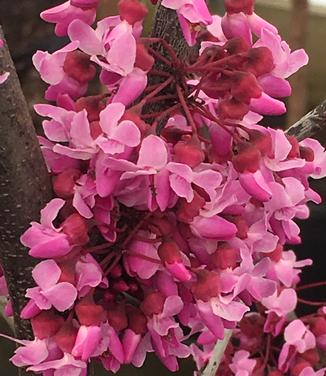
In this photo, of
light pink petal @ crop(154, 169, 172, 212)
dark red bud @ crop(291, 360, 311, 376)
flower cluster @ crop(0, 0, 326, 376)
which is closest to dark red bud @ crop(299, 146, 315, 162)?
flower cluster @ crop(0, 0, 326, 376)

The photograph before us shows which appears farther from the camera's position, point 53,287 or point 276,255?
point 276,255

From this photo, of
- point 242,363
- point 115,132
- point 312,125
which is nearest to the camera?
point 115,132

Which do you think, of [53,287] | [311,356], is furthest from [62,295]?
[311,356]

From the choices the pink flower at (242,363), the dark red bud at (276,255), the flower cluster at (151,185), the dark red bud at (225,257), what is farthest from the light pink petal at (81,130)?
the pink flower at (242,363)

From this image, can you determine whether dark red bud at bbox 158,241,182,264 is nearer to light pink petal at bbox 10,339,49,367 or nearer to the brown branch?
light pink petal at bbox 10,339,49,367

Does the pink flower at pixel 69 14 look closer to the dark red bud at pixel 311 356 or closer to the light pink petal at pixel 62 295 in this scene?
the light pink petal at pixel 62 295

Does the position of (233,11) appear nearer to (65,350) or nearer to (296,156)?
(296,156)

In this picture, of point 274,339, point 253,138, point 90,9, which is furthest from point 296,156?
point 274,339

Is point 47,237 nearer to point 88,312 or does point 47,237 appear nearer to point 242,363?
point 88,312
